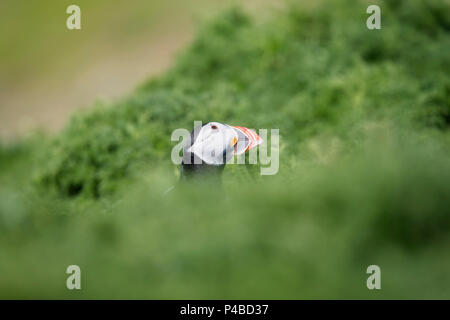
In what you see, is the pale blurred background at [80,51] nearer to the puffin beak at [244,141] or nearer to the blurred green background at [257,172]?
the blurred green background at [257,172]

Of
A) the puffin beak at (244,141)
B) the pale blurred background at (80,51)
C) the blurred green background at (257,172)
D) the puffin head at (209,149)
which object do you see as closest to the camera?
the blurred green background at (257,172)

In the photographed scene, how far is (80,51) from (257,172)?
10.9 metres

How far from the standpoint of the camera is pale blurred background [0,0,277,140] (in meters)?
14.3

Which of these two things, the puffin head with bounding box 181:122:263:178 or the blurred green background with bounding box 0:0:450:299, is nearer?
the blurred green background with bounding box 0:0:450:299

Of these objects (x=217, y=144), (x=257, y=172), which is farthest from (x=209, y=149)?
(x=257, y=172)

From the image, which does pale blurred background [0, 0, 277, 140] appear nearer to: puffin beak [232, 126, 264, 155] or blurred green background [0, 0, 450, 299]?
blurred green background [0, 0, 450, 299]

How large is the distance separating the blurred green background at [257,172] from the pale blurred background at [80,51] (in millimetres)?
86

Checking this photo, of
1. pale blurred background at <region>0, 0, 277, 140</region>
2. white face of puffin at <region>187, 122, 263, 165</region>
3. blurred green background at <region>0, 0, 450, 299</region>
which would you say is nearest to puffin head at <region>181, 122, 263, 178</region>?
white face of puffin at <region>187, 122, 263, 165</region>

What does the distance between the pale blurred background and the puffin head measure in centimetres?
902

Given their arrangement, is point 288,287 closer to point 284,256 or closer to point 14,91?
point 284,256

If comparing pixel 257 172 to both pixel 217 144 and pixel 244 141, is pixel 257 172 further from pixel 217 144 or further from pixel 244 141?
pixel 217 144

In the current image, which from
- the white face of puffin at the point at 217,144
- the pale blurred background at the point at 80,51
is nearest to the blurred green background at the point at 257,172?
the pale blurred background at the point at 80,51

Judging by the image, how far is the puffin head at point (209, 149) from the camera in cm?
484

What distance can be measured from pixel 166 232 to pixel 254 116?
13.8 feet
